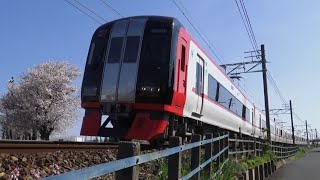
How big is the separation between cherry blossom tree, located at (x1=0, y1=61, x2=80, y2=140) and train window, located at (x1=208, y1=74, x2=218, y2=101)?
42.6 meters

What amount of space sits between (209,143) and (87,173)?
5.73 meters

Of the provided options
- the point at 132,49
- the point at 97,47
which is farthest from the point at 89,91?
the point at 132,49

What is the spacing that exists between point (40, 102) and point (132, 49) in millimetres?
45874

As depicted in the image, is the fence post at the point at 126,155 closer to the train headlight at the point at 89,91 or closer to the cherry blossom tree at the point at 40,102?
the train headlight at the point at 89,91

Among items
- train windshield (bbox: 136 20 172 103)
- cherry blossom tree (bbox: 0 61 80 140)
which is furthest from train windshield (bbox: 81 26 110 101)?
cherry blossom tree (bbox: 0 61 80 140)

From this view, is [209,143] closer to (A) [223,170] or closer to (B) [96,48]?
(A) [223,170]

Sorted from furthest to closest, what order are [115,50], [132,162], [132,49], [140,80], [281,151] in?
1. [281,151]
2. [115,50]
3. [132,49]
4. [140,80]
5. [132,162]

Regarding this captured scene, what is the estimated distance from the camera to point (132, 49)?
12.0 metres

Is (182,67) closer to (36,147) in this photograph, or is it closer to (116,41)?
(116,41)

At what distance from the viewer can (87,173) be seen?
7.80 ft

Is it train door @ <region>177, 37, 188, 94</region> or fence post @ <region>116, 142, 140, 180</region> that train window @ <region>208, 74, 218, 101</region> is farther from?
fence post @ <region>116, 142, 140, 180</region>

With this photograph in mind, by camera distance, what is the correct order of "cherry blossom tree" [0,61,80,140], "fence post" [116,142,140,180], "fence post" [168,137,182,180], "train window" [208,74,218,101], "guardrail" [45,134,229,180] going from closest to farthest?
1. "guardrail" [45,134,229,180]
2. "fence post" [116,142,140,180]
3. "fence post" [168,137,182,180]
4. "train window" [208,74,218,101]
5. "cherry blossom tree" [0,61,80,140]

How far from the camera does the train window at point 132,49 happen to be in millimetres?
11891

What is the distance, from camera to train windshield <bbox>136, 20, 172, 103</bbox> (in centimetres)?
1143
